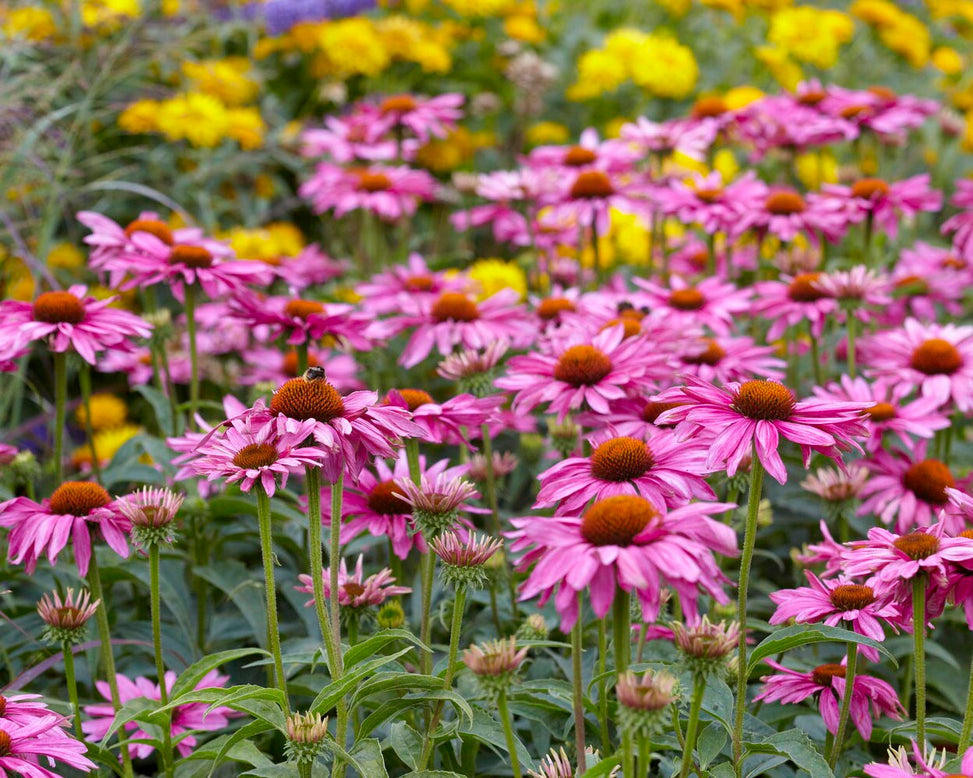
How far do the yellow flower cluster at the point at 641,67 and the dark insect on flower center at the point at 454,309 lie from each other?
2201 millimetres

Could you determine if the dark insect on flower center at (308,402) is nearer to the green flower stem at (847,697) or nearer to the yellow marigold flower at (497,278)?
the green flower stem at (847,697)

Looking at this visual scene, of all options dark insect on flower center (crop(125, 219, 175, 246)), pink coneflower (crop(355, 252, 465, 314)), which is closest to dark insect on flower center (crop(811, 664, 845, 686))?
pink coneflower (crop(355, 252, 465, 314))

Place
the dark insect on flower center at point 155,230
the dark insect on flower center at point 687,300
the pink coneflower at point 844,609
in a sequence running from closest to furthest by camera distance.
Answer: the pink coneflower at point 844,609
the dark insect on flower center at point 155,230
the dark insect on flower center at point 687,300

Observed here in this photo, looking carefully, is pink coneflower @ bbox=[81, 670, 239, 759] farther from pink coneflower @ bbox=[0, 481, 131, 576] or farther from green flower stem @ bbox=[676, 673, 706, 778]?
green flower stem @ bbox=[676, 673, 706, 778]

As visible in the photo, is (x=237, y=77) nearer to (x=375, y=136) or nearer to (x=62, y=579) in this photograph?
(x=375, y=136)

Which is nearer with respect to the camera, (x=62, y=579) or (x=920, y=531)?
(x=920, y=531)

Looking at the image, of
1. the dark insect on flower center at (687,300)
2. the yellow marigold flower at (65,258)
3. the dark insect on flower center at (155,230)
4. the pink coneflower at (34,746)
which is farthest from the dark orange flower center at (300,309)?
the yellow marigold flower at (65,258)

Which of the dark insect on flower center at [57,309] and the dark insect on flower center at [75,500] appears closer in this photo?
the dark insect on flower center at [75,500]

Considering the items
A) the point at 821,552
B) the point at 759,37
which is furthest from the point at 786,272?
the point at 759,37

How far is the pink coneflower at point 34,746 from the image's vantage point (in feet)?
4.83

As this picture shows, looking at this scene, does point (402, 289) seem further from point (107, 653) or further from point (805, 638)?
point (805, 638)

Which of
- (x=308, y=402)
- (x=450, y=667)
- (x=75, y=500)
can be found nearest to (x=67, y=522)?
(x=75, y=500)

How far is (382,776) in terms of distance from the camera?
61.5 inches

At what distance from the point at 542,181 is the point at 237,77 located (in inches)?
75.0
